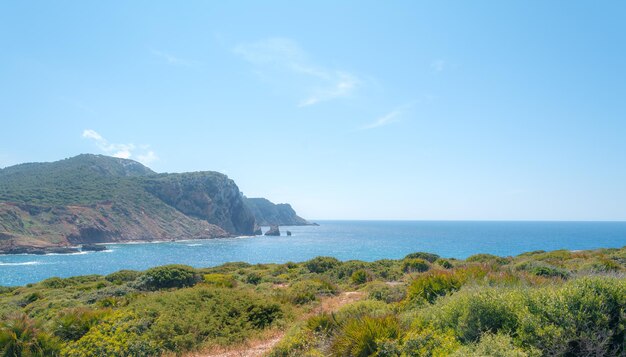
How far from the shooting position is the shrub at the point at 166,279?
19.0 meters

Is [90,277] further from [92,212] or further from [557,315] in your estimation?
[92,212]

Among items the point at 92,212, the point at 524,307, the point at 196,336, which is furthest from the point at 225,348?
the point at 92,212

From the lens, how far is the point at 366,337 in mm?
6516

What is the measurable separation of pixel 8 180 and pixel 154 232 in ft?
224

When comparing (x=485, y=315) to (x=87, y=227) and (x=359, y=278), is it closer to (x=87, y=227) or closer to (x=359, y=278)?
(x=359, y=278)

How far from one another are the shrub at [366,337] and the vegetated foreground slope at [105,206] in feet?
346

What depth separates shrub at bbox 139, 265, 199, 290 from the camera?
62.4ft

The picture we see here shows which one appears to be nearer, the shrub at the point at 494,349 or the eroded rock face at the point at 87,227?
the shrub at the point at 494,349

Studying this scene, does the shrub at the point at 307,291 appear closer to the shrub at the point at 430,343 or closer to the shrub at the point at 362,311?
the shrub at the point at 362,311

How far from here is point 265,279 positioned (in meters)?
21.9

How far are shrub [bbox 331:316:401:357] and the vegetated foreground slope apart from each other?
346ft

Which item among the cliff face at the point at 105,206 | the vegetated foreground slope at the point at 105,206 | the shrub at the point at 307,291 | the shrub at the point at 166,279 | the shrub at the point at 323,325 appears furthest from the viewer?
the cliff face at the point at 105,206

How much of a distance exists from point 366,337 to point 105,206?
138 meters

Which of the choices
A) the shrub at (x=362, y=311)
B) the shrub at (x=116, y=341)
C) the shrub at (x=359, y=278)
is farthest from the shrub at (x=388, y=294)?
the shrub at (x=116, y=341)
